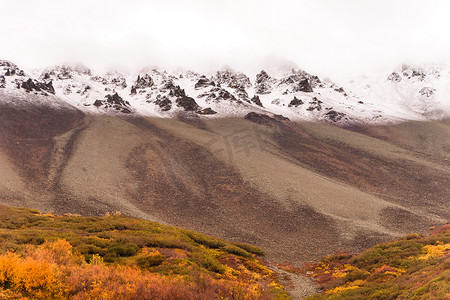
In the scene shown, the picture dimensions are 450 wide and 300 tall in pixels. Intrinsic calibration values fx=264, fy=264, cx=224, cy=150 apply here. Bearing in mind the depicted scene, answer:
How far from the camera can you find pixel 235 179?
186ft

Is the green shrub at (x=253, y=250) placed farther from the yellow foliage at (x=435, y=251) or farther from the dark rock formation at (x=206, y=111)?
the dark rock formation at (x=206, y=111)

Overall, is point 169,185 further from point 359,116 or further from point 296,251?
point 359,116

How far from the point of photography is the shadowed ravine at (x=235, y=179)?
3891cm

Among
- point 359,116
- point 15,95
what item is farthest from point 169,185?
point 359,116

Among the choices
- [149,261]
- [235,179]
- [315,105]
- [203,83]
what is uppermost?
[203,83]

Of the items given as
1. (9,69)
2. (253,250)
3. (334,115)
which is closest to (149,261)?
(253,250)

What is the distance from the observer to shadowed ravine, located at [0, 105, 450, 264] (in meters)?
38.9

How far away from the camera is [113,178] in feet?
178

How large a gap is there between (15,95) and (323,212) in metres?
120

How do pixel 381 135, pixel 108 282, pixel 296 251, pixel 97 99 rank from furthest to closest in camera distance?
pixel 97 99 → pixel 381 135 → pixel 296 251 → pixel 108 282

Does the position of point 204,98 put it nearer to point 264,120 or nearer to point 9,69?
point 264,120

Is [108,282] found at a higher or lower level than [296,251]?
higher

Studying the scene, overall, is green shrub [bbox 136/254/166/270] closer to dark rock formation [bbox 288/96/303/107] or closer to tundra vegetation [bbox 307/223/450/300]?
tundra vegetation [bbox 307/223/450/300]

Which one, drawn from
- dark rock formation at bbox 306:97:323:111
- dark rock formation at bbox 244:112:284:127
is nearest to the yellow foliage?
dark rock formation at bbox 244:112:284:127
